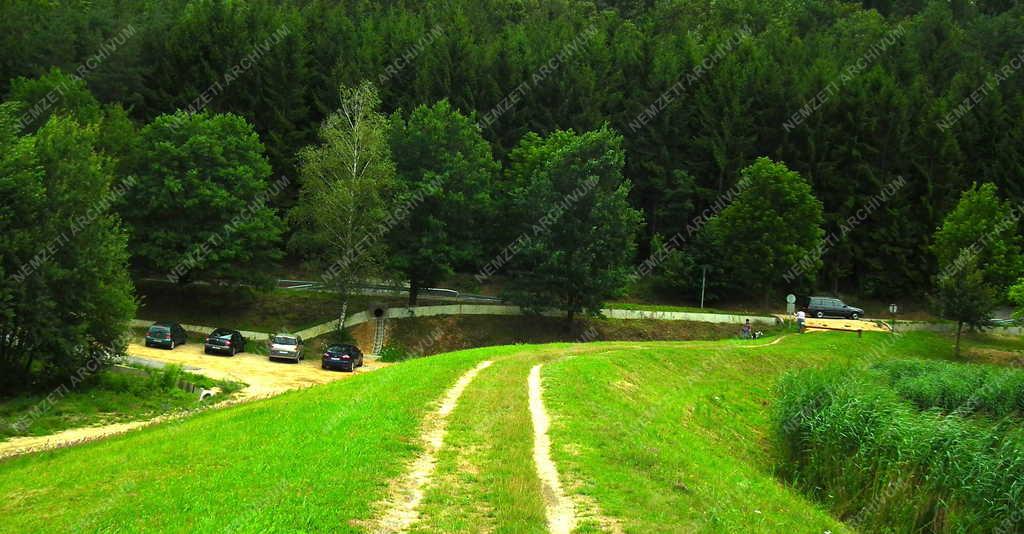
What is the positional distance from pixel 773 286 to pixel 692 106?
19063 mm

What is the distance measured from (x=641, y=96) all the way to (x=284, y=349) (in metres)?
45.5

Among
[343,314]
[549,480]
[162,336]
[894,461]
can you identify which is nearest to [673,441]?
[894,461]

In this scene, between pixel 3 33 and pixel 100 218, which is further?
pixel 3 33

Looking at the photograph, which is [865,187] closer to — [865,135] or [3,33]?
[865,135]

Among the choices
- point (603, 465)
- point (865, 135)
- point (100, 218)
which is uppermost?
point (865, 135)

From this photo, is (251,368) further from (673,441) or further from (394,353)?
(673,441)

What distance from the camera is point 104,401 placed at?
27.6m

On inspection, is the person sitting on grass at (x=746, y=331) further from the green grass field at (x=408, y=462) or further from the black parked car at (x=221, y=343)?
the black parked car at (x=221, y=343)

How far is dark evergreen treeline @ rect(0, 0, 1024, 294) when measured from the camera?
2670 inches

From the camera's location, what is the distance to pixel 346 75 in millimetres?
69000

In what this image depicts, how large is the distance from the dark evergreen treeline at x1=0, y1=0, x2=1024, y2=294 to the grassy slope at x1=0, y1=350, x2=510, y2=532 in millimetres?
49681

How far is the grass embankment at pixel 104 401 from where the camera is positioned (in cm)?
2441

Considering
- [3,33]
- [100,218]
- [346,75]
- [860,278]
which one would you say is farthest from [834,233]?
[3,33]

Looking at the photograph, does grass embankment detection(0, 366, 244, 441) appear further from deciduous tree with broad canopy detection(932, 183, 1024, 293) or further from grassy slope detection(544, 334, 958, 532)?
deciduous tree with broad canopy detection(932, 183, 1024, 293)
